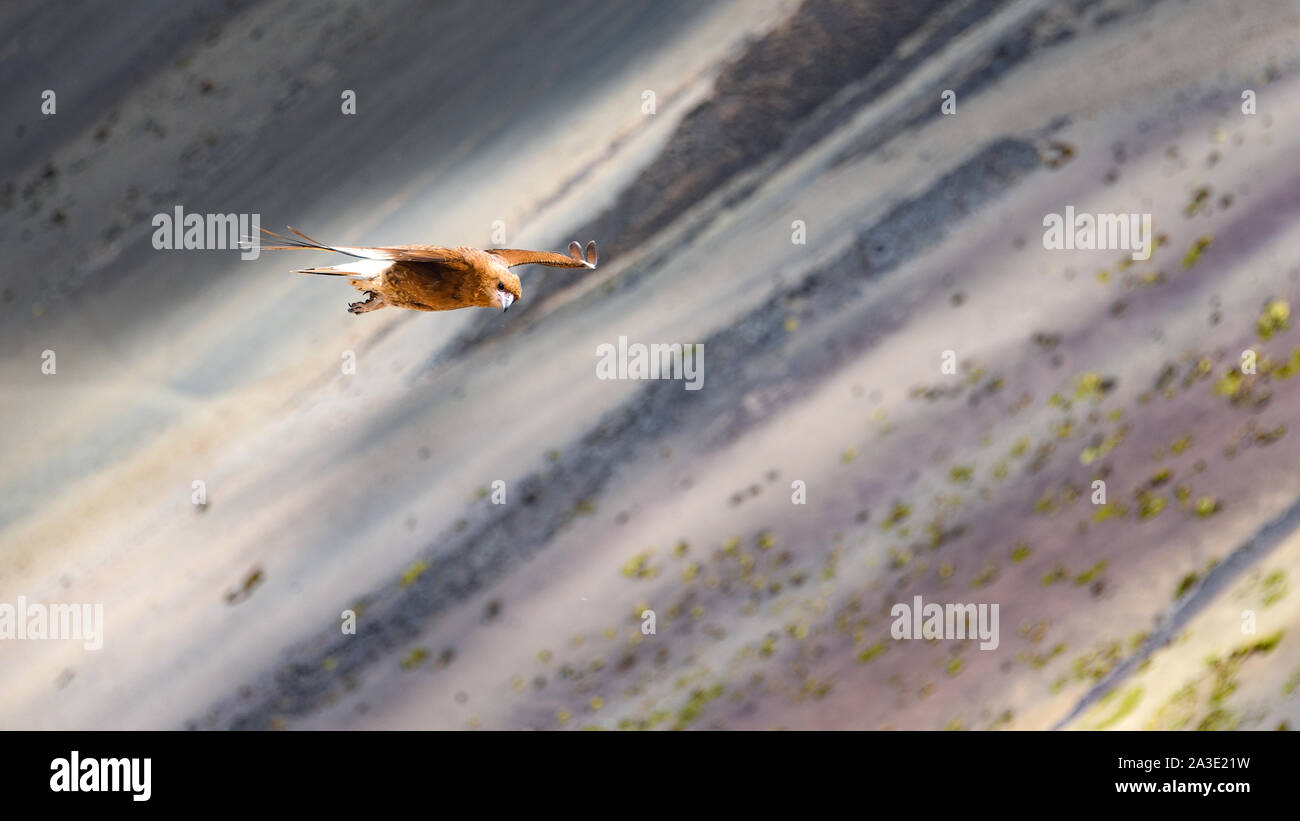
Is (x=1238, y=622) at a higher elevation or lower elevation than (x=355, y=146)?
lower

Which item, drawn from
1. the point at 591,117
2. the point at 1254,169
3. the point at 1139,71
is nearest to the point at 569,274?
the point at 591,117

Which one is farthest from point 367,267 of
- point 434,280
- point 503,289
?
point 503,289

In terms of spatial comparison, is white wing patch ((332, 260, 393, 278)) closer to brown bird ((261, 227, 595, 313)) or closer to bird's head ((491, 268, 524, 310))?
brown bird ((261, 227, 595, 313))

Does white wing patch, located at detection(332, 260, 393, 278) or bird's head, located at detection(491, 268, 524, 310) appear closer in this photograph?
white wing patch, located at detection(332, 260, 393, 278)

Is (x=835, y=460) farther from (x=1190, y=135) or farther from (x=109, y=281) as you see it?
(x=109, y=281)

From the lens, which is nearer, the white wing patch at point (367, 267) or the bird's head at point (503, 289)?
the white wing patch at point (367, 267)

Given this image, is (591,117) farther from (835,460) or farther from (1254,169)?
(1254,169)

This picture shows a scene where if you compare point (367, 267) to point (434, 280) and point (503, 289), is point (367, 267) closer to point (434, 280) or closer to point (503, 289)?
point (434, 280)

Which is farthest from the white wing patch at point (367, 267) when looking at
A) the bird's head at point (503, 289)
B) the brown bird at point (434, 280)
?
the bird's head at point (503, 289)

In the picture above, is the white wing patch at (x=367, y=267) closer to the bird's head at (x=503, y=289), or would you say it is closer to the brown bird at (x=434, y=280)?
the brown bird at (x=434, y=280)

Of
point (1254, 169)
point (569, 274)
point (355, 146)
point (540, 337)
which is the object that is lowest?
point (540, 337)

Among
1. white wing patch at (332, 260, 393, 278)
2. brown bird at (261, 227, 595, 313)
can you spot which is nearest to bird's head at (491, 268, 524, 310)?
brown bird at (261, 227, 595, 313)
